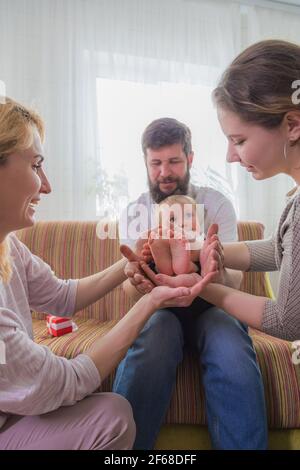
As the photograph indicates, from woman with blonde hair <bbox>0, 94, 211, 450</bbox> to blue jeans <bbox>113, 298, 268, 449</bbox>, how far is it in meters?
0.14

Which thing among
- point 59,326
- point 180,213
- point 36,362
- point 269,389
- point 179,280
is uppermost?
point 180,213

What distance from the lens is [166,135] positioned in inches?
58.4

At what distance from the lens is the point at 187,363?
1.11 m

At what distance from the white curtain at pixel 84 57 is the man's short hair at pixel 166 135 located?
3.38 feet

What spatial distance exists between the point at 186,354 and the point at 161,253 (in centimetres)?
30

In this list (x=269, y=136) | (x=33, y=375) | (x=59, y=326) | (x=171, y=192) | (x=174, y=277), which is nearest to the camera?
(x=33, y=375)

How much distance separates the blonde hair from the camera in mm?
808

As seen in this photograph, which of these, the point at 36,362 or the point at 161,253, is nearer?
the point at 36,362

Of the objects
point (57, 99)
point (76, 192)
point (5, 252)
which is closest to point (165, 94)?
point (57, 99)

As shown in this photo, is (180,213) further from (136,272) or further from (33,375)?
(33,375)

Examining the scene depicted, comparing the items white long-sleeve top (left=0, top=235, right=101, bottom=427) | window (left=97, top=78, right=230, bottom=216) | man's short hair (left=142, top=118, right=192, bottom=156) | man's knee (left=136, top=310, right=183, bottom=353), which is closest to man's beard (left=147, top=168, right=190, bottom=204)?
man's short hair (left=142, top=118, right=192, bottom=156)

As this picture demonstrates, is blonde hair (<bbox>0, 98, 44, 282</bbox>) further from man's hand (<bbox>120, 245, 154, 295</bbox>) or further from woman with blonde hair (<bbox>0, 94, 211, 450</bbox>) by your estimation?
man's hand (<bbox>120, 245, 154, 295</bbox>)

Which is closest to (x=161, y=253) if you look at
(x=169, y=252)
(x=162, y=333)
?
(x=169, y=252)
